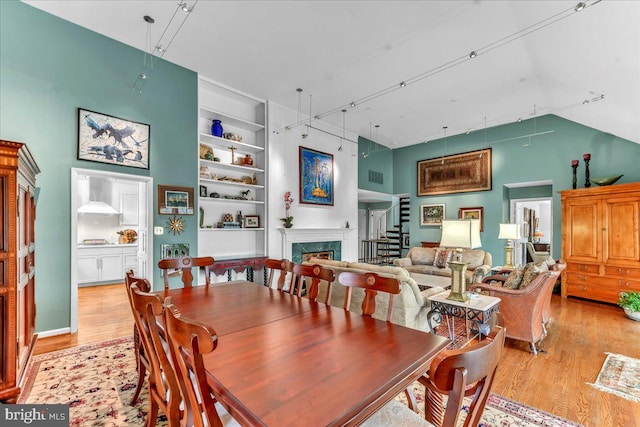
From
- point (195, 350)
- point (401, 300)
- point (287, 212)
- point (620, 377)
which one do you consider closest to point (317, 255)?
point (287, 212)

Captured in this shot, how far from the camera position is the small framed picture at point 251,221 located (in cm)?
546

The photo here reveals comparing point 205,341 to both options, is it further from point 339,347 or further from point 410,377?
point 410,377

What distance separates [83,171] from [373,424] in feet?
13.9

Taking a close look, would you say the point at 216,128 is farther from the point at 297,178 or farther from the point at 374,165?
the point at 374,165

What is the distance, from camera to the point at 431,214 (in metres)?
8.04

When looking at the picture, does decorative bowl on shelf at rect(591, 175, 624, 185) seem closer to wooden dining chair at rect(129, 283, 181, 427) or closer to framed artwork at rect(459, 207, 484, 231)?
framed artwork at rect(459, 207, 484, 231)

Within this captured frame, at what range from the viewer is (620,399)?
7.45 ft

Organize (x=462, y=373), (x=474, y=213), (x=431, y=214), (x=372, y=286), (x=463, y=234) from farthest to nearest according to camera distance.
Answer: (x=431, y=214)
(x=474, y=213)
(x=463, y=234)
(x=372, y=286)
(x=462, y=373)

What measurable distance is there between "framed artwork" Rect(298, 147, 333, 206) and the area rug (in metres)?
4.88

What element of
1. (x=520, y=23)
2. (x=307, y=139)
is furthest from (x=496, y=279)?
(x=307, y=139)

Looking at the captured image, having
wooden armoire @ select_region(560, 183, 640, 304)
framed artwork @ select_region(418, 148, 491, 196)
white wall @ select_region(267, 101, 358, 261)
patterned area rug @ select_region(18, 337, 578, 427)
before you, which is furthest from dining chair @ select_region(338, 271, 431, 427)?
framed artwork @ select_region(418, 148, 491, 196)

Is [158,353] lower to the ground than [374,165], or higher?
lower

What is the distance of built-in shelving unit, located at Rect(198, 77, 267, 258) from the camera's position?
194 inches

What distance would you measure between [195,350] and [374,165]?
7.89 m
